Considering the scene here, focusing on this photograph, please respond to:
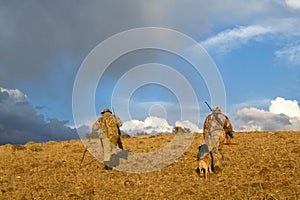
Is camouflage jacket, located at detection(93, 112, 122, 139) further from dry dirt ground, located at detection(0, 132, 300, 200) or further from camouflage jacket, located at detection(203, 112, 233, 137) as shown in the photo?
camouflage jacket, located at detection(203, 112, 233, 137)

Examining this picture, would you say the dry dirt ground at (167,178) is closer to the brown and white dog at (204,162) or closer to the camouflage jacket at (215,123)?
the brown and white dog at (204,162)

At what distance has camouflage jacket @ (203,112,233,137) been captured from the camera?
1970 centimetres

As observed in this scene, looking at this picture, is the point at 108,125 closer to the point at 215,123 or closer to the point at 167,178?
the point at 167,178

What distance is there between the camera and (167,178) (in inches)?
729

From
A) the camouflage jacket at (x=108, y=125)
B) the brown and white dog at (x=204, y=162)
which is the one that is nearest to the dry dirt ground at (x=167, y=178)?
the brown and white dog at (x=204, y=162)

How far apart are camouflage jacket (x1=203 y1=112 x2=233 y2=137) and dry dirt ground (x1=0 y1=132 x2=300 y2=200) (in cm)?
181

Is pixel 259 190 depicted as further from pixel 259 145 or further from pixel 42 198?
pixel 259 145

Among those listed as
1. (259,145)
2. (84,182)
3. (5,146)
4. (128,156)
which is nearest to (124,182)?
(84,182)

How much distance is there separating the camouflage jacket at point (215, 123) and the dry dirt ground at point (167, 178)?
71.3 inches

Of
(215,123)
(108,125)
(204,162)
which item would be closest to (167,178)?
(204,162)

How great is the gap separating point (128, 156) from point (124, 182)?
22.4 ft

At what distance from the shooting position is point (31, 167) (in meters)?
22.9

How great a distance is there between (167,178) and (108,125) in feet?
16.8

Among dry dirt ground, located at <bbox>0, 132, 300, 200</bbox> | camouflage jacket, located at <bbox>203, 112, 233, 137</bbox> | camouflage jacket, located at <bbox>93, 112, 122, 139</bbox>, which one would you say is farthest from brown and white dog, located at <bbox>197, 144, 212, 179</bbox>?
camouflage jacket, located at <bbox>93, 112, 122, 139</bbox>
